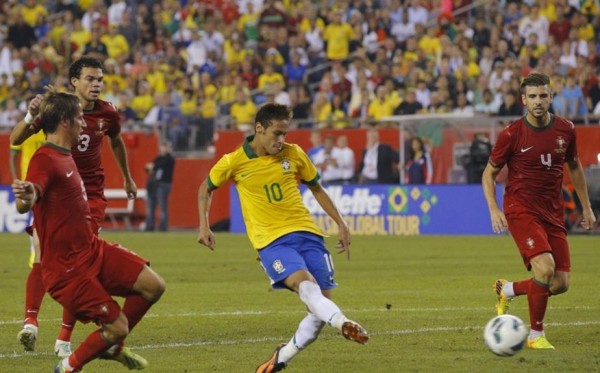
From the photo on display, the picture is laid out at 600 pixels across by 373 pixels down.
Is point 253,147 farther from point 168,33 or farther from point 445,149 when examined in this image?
point 168,33

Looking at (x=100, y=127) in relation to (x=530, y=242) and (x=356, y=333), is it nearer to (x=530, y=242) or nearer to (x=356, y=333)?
(x=356, y=333)

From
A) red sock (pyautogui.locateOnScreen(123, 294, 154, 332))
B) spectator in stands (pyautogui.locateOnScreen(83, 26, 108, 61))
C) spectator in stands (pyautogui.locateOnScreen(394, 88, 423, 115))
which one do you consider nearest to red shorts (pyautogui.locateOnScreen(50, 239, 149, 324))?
red sock (pyautogui.locateOnScreen(123, 294, 154, 332))

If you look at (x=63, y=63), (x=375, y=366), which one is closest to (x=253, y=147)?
(x=375, y=366)

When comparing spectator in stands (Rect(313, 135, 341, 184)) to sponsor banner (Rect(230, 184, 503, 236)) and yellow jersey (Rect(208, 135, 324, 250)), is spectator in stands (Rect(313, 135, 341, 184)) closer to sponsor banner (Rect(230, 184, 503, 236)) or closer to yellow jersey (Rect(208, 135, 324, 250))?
sponsor banner (Rect(230, 184, 503, 236))

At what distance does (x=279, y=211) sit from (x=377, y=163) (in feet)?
58.4

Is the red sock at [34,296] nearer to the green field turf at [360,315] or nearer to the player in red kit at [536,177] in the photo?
the green field turf at [360,315]

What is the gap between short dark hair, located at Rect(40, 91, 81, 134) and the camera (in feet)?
27.9

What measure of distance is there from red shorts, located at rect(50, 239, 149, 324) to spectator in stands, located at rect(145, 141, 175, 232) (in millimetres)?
20944

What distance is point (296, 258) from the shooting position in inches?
378

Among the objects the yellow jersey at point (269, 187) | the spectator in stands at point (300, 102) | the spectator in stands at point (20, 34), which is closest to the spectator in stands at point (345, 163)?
the spectator in stands at point (300, 102)

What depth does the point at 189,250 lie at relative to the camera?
78.0 ft

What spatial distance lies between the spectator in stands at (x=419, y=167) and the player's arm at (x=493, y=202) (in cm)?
1576

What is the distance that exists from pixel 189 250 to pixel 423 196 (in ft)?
18.1

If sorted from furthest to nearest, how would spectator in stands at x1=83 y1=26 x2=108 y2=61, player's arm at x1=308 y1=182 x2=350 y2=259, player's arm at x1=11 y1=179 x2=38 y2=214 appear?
spectator in stands at x1=83 y1=26 x2=108 y2=61 < player's arm at x1=308 y1=182 x2=350 y2=259 < player's arm at x1=11 y1=179 x2=38 y2=214
